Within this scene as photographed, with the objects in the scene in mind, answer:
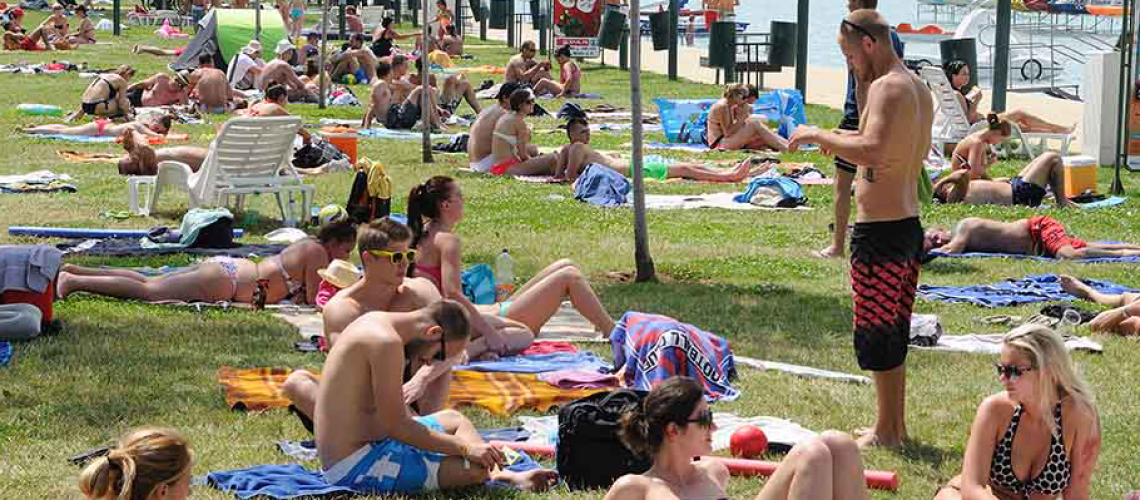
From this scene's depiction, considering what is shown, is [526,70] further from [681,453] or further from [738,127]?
[681,453]

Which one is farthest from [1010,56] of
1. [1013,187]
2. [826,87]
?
[1013,187]

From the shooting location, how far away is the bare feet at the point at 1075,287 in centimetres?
1025

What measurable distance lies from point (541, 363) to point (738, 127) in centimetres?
1129

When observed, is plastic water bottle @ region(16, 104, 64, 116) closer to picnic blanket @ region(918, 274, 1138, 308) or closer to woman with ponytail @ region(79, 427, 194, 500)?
picnic blanket @ region(918, 274, 1138, 308)

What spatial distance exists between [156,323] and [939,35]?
154 feet

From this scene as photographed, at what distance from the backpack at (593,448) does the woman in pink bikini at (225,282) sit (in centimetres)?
384

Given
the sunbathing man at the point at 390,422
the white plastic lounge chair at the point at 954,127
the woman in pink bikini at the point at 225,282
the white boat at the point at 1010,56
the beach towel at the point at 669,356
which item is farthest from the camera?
the white boat at the point at 1010,56

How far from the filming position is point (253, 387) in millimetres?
7656

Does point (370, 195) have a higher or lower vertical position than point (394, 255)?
lower

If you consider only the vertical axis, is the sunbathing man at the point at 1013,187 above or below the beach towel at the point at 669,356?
above

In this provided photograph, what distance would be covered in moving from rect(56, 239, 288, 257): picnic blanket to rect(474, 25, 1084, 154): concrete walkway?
33.0 feet

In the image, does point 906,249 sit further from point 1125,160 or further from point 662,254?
point 1125,160

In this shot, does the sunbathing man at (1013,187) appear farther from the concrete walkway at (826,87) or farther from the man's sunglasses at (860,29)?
the man's sunglasses at (860,29)

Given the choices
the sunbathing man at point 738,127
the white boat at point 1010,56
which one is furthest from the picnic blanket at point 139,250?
the white boat at point 1010,56
